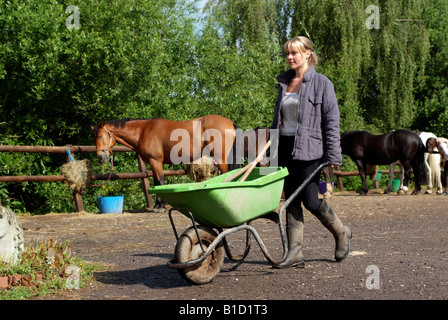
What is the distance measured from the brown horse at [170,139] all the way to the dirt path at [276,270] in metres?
2.15

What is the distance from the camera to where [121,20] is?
13102mm

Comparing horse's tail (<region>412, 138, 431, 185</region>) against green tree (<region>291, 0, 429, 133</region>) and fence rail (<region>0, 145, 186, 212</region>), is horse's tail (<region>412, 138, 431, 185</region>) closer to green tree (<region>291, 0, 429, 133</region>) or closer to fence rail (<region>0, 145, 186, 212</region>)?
green tree (<region>291, 0, 429, 133</region>)

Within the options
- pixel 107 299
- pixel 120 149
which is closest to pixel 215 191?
pixel 107 299

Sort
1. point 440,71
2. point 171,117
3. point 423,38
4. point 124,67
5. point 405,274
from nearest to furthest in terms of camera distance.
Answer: point 405,274
point 124,67
point 171,117
point 423,38
point 440,71

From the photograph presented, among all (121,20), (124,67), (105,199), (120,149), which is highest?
(121,20)

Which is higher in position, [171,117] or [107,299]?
[171,117]

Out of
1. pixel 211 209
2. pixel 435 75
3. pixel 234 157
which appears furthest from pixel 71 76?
pixel 435 75

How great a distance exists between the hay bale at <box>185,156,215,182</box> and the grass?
6.30m

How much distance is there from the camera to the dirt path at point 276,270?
12.8 ft

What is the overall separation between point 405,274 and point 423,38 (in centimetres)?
1962

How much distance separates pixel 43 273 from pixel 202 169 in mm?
6897

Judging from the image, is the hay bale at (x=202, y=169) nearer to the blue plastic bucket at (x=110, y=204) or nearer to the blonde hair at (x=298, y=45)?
the blue plastic bucket at (x=110, y=204)
